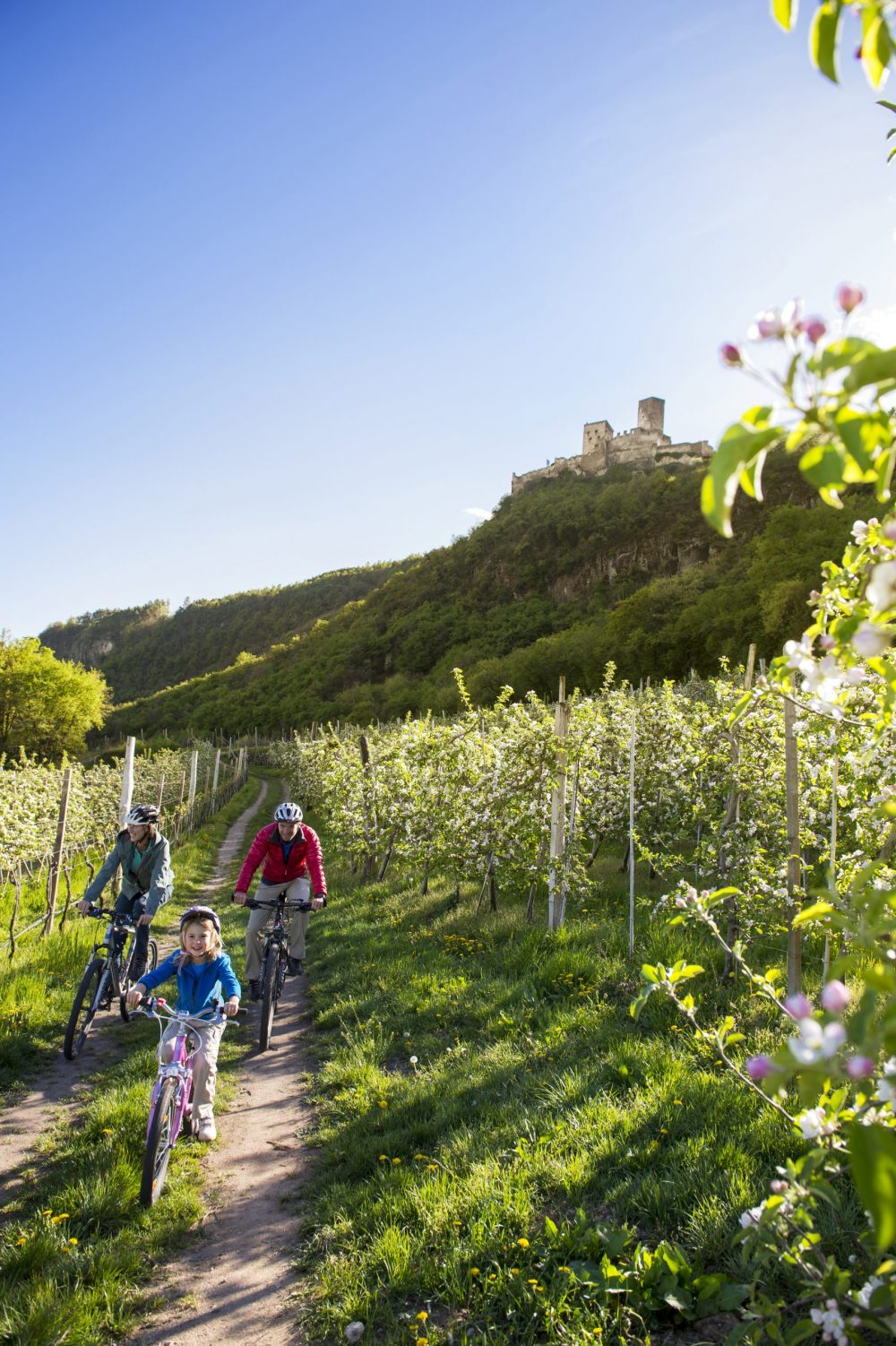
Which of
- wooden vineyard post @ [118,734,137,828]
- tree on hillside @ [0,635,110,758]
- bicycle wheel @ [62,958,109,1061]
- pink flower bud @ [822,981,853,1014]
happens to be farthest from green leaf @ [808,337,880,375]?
tree on hillside @ [0,635,110,758]

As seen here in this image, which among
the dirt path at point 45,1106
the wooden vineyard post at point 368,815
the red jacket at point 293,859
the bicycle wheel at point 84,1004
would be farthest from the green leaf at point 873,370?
the wooden vineyard post at point 368,815

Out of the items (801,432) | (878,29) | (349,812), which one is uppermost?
(878,29)

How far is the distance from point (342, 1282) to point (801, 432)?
3.75 meters

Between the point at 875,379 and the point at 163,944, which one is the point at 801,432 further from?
the point at 163,944

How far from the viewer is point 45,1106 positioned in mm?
4918

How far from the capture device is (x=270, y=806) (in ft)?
98.3

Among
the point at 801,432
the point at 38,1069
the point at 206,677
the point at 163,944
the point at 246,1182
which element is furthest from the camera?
the point at 206,677

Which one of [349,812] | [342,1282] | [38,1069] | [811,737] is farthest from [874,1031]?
Result: [349,812]

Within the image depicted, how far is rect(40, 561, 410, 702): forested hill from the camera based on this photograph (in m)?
123

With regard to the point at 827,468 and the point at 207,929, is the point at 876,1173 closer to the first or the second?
the point at 827,468

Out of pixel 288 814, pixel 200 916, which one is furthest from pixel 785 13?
pixel 288 814

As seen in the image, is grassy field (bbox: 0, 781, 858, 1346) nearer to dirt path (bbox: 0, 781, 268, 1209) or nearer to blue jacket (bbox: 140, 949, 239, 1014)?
dirt path (bbox: 0, 781, 268, 1209)

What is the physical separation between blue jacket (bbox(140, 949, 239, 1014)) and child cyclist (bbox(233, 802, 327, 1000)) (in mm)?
1812

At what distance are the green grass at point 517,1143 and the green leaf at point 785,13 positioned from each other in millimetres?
3661
